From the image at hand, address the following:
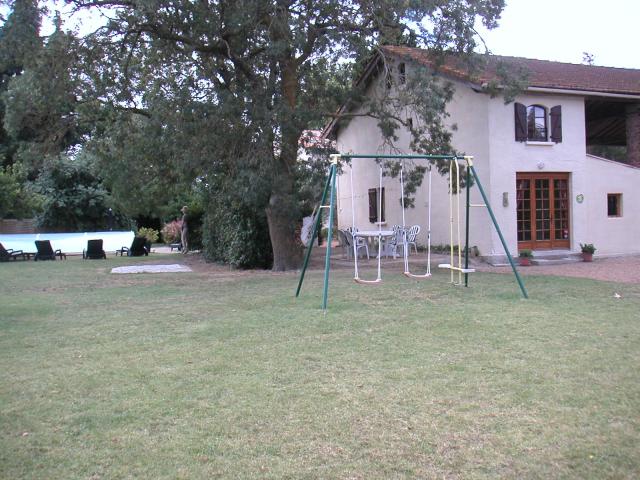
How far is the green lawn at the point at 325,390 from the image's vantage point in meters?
3.78

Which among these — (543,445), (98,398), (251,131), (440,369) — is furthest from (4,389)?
(251,131)

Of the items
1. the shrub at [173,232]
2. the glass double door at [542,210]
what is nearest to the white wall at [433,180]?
the glass double door at [542,210]

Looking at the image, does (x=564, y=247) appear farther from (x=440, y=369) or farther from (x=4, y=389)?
(x=4, y=389)

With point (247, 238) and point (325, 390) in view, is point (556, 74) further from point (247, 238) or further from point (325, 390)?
point (325, 390)

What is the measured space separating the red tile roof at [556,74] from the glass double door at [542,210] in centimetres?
276

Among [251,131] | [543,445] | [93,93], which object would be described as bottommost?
[543,445]

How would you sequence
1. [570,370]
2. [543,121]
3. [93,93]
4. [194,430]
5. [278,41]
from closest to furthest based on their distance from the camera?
[194,430] → [570,370] → [278,41] → [93,93] → [543,121]

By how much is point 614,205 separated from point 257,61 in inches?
489

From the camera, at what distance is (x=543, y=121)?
17.5m

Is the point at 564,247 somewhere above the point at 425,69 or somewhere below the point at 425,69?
below

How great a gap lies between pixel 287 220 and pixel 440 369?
10.3 metres

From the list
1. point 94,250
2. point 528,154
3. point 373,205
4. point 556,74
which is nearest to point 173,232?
point 94,250

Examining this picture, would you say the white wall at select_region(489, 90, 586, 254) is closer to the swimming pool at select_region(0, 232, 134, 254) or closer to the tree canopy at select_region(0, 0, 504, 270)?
the tree canopy at select_region(0, 0, 504, 270)

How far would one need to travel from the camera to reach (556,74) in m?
19.1
